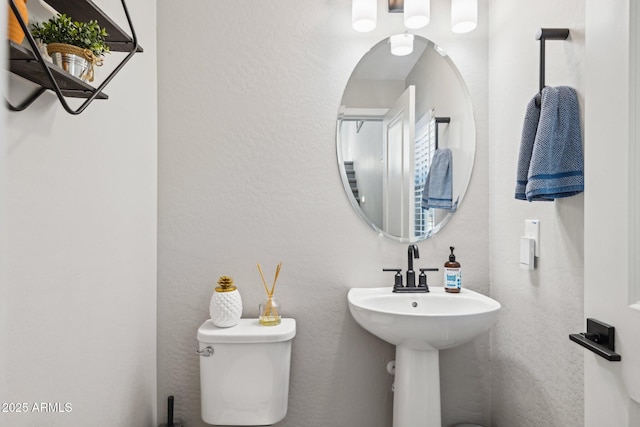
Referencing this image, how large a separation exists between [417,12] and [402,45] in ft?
0.49

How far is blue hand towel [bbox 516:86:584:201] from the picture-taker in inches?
45.9

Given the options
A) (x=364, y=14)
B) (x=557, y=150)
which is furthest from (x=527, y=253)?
(x=364, y=14)

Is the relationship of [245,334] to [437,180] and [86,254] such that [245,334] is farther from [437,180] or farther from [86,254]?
[437,180]

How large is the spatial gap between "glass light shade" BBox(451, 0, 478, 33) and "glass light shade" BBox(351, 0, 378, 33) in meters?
0.33

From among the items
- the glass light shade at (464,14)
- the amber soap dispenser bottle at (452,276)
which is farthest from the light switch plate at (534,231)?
the glass light shade at (464,14)

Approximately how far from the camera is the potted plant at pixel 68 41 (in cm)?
91

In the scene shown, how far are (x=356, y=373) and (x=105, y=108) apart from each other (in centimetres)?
140

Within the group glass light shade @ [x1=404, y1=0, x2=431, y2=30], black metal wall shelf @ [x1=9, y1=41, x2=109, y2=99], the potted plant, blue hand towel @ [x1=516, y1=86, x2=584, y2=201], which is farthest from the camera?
glass light shade @ [x1=404, y1=0, x2=431, y2=30]

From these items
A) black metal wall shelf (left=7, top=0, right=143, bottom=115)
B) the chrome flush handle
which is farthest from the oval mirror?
black metal wall shelf (left=7, top=0, right=143, bottom=115)

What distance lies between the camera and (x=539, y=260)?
142 centimetres

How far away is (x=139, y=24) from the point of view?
5.14 feet

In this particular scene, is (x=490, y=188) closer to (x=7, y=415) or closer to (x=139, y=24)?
(x=139, y=24)

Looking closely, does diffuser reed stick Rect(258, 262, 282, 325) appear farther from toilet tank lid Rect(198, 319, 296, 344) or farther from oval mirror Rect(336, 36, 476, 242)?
oval mirror Rect(336, 36, 476, 242)

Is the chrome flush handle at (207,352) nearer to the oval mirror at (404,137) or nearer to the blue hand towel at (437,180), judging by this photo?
the oval mirror at (404,137)
